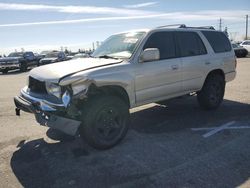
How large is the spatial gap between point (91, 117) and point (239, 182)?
2267mm

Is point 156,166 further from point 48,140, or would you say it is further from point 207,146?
point 48,140

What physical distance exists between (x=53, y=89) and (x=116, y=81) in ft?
3.32

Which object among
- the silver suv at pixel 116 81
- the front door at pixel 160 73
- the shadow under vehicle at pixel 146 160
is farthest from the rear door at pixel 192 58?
the shadow under vehicle at pixel 146 160

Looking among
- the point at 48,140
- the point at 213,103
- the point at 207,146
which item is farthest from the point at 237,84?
the point at 48,140

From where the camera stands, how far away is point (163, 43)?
256 inches

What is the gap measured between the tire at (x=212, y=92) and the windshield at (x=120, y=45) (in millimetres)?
2294

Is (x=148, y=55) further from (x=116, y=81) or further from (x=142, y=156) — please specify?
A: (x=142, y=156)

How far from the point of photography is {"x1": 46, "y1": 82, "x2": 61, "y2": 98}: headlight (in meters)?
4.98

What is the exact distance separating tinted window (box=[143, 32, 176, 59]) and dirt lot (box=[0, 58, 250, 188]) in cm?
142

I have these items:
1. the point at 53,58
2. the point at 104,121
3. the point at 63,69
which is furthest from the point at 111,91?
the point at 53,58


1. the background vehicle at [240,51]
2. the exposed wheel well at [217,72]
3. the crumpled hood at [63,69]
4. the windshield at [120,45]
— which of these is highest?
the windshield at [120,45]

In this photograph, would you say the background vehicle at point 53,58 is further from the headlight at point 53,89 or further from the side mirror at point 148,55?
the headlight at point 53,89

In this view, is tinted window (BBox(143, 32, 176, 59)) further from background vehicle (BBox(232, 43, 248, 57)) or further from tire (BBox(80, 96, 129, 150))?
background vehicle (BBox(232, 43, 248, 57))

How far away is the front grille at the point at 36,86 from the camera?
536 cm
